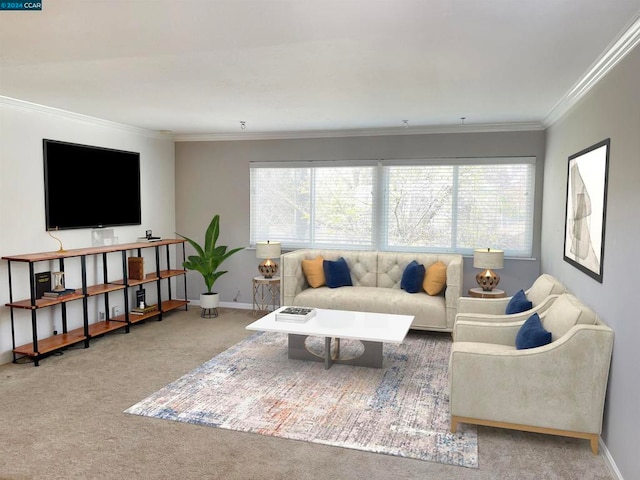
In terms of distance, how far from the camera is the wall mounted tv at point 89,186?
486cm

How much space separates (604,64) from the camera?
3045 mm

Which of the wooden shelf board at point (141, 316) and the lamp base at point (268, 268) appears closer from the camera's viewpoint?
the wooden shelf board at point (141, 316)

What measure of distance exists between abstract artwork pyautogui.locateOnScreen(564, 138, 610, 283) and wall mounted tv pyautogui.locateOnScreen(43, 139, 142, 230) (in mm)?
4821

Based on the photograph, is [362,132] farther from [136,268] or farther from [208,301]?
[136,268]

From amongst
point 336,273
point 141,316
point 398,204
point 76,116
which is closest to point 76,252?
point 141,316

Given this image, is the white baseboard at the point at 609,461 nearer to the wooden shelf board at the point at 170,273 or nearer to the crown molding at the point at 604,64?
the crown molding at the point at 604,64

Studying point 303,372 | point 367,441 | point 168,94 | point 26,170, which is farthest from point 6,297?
point 367,441

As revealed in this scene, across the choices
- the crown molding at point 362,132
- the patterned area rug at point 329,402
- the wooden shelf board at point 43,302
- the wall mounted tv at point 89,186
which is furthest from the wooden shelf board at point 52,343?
the crown molding at point 362,132

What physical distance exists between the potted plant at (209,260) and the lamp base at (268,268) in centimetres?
40

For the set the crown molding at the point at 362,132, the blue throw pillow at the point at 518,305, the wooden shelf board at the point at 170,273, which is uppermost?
the crown molding at the point at 362,132

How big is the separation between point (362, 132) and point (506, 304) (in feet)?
9.34

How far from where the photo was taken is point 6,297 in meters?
4.43

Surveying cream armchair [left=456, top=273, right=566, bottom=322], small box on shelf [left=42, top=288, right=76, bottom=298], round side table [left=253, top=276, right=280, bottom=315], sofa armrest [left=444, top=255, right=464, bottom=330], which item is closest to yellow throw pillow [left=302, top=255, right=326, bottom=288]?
round side table [left=253, top=276, right=280, bottom=315]

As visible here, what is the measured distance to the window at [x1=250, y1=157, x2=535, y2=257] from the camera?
578 centimetres
